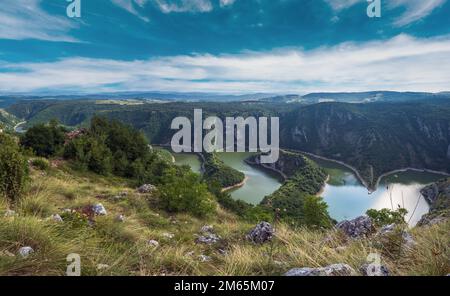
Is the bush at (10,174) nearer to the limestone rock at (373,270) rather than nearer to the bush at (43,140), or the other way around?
the limestone rock at (373,270)

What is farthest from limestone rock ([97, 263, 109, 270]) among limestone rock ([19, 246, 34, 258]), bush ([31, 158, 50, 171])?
bush ([31, 158, 50, 171])

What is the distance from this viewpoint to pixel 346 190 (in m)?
111

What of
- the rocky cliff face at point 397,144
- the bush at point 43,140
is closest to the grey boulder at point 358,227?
the bush at point 43,140

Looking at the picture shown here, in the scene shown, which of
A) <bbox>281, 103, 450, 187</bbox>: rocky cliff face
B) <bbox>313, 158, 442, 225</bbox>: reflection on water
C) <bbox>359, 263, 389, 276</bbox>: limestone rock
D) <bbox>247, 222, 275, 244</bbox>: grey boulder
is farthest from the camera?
<bbox>281, 103, 450, 187</bbox>: rocky cliff face

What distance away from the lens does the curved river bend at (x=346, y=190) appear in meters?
86.4

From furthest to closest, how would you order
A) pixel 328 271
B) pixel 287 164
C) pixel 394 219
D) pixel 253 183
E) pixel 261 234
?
1. pixel 287 164
2. pixel 253 183
3. pixel 261 234
4. pixel 394 219
5. pixel 328 271

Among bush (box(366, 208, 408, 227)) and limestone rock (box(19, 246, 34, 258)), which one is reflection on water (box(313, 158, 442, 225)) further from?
limestone rock (box(19, 246, 34, 258))

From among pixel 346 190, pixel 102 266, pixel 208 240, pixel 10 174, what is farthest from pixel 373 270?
pixel 346 190

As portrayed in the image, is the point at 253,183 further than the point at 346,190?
Yes

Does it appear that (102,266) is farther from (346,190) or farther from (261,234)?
(346,190)

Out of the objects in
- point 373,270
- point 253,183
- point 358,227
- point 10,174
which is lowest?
point 253,183

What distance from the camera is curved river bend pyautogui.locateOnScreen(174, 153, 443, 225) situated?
3403 inches

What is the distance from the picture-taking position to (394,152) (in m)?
162
